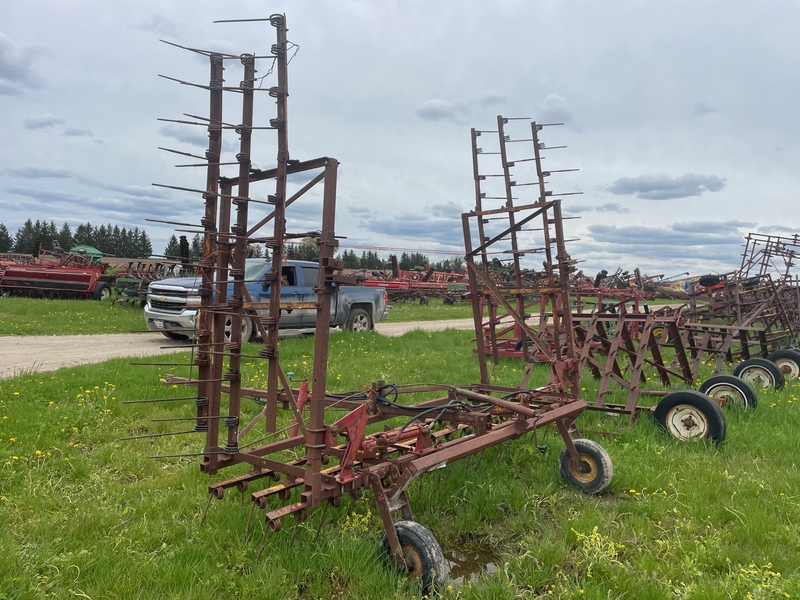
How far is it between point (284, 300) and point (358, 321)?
3059 millimetres

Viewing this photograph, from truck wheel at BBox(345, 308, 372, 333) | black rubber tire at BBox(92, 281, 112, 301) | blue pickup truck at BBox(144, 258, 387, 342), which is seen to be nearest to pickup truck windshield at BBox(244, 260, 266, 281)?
blue pickup truck at BBox(144, 258, 387, 342)

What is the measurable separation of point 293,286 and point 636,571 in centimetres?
981

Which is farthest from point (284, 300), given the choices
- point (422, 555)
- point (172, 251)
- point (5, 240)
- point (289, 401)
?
point (5, 240)

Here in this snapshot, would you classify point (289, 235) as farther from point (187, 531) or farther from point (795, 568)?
point (795, 568)

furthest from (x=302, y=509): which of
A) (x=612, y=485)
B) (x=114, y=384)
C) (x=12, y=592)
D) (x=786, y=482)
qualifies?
(x=114, y=384)

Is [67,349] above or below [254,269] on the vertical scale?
below

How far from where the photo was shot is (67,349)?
1103cm

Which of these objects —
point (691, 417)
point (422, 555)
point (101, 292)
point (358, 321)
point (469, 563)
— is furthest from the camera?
point (101, 292)

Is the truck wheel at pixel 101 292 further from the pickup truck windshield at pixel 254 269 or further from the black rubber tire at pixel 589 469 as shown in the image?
the black rubber tire at pixel 589 469

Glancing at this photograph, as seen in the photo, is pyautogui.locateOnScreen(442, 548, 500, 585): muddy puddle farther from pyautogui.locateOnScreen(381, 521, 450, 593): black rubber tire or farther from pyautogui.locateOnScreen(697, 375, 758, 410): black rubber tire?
pyautogui.locateOnScreen(697, 375, 758, 410): black rubber tire

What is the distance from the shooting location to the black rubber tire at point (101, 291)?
21500 millimetres

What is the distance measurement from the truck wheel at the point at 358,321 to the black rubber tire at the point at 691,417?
30.4 feet

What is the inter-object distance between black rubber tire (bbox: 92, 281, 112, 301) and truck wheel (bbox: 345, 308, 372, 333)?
1189 cm

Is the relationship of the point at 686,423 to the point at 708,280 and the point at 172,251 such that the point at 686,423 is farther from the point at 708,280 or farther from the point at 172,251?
the point at 172,251
